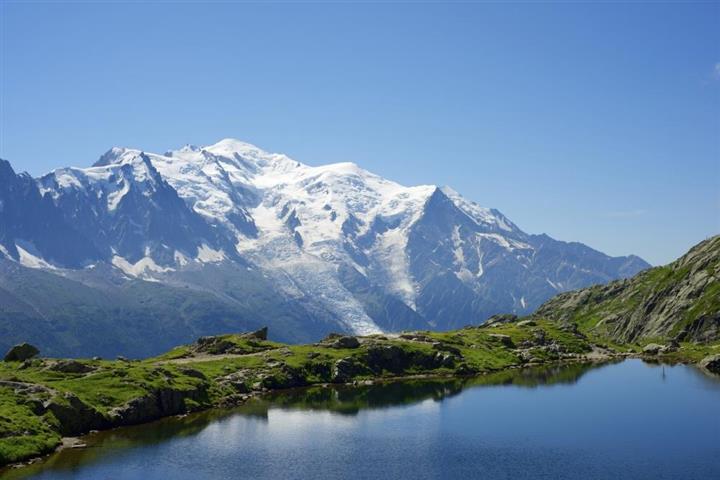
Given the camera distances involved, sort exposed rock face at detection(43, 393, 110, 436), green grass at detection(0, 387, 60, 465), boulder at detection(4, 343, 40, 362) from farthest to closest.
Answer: boulder at detection(4, 343, 40, 362), exposed rock face at detection(43, 393, 110, 436), green grass at detection(0, 387, 60, 465)

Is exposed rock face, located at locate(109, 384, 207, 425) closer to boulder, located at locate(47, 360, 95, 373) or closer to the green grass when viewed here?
the green grass

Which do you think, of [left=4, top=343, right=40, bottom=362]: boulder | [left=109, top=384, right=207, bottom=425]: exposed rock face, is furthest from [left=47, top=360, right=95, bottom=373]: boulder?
[left=109, top=384, right=207, bottom=425]: exposed rock face

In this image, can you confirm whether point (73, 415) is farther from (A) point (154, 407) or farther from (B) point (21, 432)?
(A) point (154, 407)

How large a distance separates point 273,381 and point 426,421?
194 feet

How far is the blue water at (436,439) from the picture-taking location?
110m

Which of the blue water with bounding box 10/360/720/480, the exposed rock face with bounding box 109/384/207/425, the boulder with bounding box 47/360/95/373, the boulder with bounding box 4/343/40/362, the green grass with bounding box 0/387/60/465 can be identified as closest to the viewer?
the blue water with bounding box 10/360/720/480

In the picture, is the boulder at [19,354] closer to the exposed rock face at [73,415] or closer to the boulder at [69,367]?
the boulder at [69,367]

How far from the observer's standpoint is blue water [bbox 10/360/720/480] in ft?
361

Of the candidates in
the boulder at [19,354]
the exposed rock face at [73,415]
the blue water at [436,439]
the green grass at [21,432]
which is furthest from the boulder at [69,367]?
the blue water at [436,439]

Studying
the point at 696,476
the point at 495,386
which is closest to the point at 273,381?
the point at 495,386

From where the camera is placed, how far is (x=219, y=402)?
169500mm

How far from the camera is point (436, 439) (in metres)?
133

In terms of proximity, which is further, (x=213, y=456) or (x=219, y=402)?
(x=219, y=402)

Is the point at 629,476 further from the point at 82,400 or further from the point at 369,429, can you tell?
the point at 82,400
